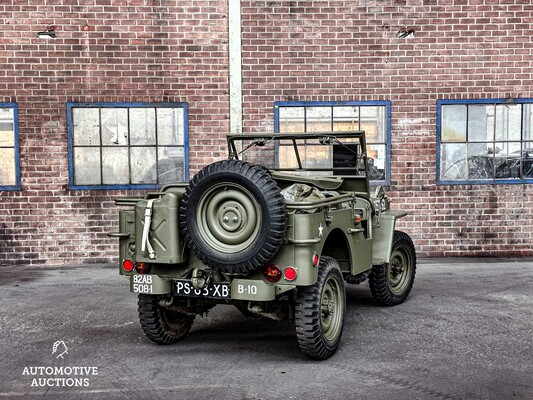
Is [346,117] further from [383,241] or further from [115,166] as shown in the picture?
[383,241]

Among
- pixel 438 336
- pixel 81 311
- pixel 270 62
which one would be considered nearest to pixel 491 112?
pixel 270 62

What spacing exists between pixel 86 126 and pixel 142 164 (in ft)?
3.43

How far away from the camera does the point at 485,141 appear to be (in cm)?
1032

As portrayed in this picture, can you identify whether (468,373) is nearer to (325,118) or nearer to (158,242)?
(158,242)

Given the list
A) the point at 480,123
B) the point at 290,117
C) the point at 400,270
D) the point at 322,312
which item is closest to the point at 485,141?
the point at 480,123

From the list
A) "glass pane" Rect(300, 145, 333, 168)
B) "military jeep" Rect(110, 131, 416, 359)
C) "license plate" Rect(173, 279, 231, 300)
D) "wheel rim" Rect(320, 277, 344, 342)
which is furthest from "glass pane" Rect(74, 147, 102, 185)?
"wheel rim" Rect(320, 277, 344, 342)

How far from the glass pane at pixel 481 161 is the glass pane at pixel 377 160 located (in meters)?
1.41

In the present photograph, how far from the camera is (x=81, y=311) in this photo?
276 inches

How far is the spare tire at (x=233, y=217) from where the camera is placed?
15.4 feet

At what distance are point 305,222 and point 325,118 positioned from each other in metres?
5.70

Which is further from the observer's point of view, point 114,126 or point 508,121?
point 508,121

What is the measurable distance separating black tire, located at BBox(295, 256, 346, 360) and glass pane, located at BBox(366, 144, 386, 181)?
5.10m

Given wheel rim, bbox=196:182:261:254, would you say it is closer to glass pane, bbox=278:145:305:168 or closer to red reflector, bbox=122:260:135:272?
red reflector, bbox=122:260:135:272

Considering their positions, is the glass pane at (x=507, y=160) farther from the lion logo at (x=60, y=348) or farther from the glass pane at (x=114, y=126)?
the lion logo at (x=60, y=348)
